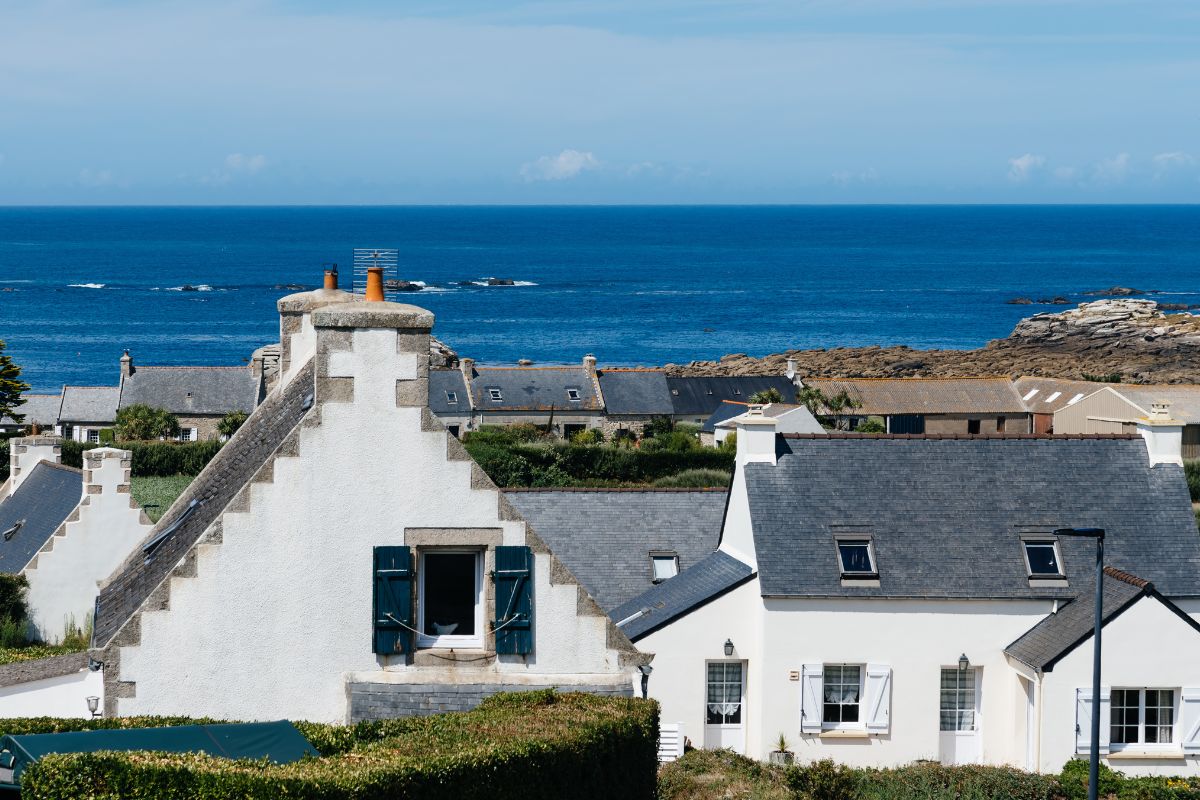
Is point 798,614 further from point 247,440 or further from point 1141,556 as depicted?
point 247,440

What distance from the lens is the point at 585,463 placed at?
59.0m

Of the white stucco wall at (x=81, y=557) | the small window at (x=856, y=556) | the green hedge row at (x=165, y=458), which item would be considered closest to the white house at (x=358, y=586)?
the small window at (x=856, y=556)

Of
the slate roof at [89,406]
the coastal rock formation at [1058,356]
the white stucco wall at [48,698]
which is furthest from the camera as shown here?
the coastal rock formation at [1058,356]

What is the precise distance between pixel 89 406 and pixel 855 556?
67517mm

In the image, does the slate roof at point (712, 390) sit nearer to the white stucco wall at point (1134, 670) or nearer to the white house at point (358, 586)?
the white stucco wall at point (1134, 670)

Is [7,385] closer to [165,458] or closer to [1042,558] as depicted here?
[165,458]

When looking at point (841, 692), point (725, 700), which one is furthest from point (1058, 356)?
point (725, 700)

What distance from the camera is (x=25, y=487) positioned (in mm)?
35250

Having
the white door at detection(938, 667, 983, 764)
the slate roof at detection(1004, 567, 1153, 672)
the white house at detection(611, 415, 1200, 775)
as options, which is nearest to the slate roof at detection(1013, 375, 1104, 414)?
the white house at detection(611, 415, 1200, 775)

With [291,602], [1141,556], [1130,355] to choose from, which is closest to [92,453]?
[291,602]

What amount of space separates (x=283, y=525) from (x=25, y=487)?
24.3 meters

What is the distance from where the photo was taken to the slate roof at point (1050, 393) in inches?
3063

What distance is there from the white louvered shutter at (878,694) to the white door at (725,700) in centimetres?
208

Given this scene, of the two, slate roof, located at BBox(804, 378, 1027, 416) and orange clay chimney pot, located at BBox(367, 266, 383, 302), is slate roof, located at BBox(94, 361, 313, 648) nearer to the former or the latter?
orange clay chimney pot, located at BBox(367, 266, 383, 302)
